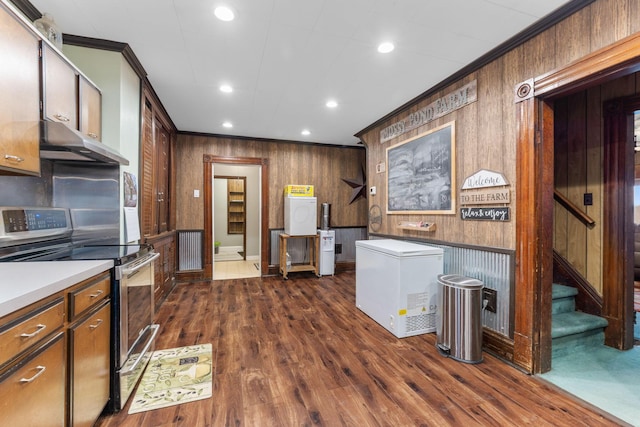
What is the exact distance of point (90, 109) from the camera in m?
2.05

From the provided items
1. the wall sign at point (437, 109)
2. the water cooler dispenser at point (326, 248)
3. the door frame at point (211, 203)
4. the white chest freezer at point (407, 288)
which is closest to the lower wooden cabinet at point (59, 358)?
the white chest freezer at point (407, 288)

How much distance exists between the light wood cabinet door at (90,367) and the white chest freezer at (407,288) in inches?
86.9

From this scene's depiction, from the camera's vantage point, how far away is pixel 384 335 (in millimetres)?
2627

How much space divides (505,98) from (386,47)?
105 centimetres

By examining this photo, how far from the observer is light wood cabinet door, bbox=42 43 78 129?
162 centimetres

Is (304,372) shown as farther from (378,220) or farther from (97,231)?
(378,220)

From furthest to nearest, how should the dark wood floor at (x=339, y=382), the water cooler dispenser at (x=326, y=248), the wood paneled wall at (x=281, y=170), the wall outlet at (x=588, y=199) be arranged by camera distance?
the water cooler dispenser at (x=326, y=248) < the wood paneled wall at (x=281, y=170) < the wall outlet at (x=588, y=199) < the dark wood floor at (x=339, y=382)

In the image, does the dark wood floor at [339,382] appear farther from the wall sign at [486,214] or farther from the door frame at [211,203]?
the door frame at [211,203]

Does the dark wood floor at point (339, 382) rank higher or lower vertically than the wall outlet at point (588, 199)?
lower

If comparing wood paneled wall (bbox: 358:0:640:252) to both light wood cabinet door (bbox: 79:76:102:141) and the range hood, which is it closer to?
the range hood

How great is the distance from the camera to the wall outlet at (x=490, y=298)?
2.27m

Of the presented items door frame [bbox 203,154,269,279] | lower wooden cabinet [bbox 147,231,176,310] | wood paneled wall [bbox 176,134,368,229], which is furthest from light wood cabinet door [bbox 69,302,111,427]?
wood paneled wall [bbox 176,134,368,229]

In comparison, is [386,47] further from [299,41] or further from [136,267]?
[136,267]

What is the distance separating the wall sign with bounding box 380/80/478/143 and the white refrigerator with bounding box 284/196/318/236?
5.68 feet
